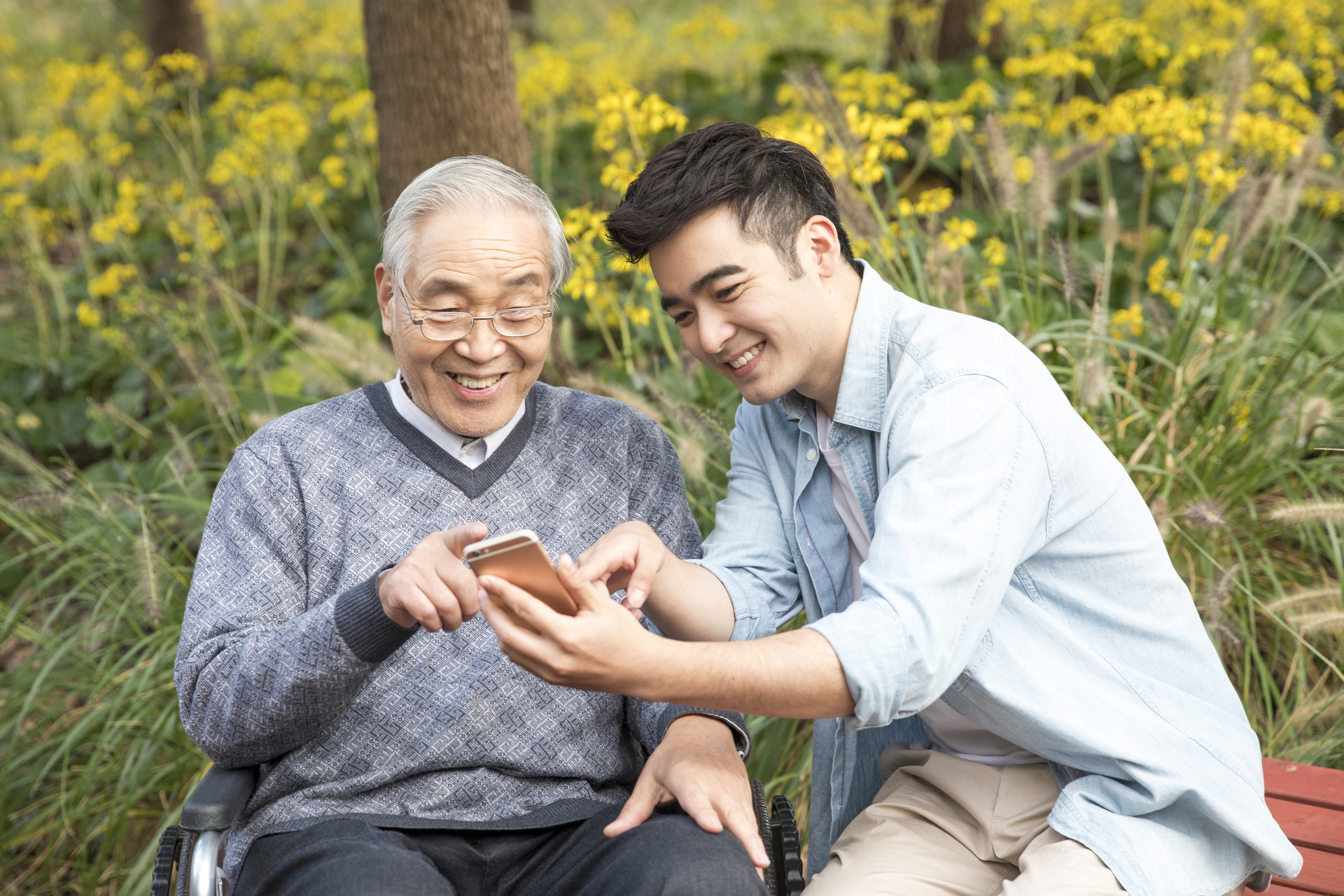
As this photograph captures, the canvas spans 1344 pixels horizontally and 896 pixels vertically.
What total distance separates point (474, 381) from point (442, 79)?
1.62 meters

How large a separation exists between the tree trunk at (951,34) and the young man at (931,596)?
215 inches

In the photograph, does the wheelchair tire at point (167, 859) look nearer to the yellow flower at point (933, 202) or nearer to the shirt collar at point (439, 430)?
the shirt collar at point (439, 430)

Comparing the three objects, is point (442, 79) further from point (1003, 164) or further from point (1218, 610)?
point (1218, 610)

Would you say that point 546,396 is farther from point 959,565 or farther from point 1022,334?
point 1022,334

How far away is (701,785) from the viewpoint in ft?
5.76

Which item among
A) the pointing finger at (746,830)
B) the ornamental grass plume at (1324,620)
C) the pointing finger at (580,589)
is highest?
the pointing finger at (580,589)

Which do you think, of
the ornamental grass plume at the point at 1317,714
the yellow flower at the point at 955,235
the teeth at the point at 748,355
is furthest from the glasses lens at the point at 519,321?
the ornamental grass plume at the point at 1317,714

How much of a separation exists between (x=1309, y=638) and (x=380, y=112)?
3.02 m

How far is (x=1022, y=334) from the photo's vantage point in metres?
2.92

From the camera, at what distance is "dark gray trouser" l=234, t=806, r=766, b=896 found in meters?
1.58

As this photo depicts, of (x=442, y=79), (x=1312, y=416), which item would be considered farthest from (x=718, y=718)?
(x=442, y=79)

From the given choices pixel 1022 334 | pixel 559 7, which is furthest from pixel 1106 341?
pixel 559 7

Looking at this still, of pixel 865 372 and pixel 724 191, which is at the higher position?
pixel 724 191

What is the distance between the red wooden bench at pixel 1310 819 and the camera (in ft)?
6.01
